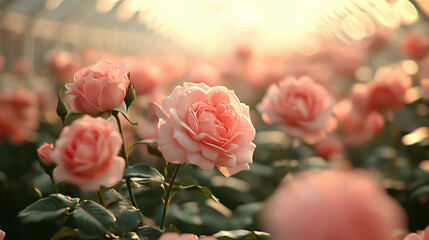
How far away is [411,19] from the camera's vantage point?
380cm

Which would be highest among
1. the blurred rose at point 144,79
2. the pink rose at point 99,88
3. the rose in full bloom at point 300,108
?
the rose in full bloom at point 300,108

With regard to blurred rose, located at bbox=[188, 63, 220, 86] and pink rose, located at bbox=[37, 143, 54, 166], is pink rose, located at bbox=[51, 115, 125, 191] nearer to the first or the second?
pink rose, located at bbox=[37, 143, 54, 166]

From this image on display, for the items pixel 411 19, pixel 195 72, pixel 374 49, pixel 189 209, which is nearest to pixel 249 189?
pixel 189 209

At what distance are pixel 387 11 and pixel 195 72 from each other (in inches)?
118

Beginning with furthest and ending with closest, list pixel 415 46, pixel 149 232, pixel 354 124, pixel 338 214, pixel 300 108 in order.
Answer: pixel 415 46, pixel 354 124, pixel 300 108, pixel 149 232, pixel 338 214

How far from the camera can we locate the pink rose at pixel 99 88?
611 millimetres

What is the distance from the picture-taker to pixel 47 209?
0.55m

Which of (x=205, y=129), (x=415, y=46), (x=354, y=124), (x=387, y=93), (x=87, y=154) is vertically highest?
(x=415, y=46)

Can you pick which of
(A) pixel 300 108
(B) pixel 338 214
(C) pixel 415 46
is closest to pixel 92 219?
(B) pixel 338 214

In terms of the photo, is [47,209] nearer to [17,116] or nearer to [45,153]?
[45,153]

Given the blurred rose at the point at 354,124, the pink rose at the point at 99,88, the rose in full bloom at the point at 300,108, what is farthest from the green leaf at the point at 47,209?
the blurred rose at the point at 354,124

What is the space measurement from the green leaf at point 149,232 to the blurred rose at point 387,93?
121 cm

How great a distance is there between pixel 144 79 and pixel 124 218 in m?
1.18

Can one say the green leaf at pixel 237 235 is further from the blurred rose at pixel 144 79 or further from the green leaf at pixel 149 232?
the blurred rose at pixel 144 79
